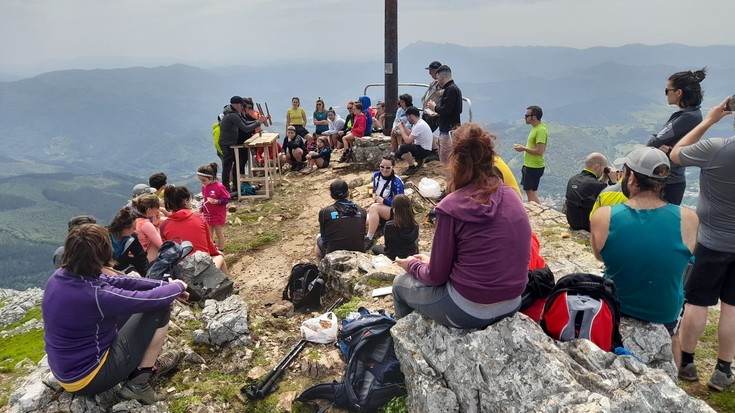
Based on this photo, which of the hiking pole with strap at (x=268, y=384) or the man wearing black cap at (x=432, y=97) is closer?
the hiking pole with strap at (x=268, y=384)

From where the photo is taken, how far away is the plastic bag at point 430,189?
10.9m

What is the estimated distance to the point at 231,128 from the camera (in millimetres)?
12766

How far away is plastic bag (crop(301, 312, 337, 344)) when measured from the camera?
5.26 metres

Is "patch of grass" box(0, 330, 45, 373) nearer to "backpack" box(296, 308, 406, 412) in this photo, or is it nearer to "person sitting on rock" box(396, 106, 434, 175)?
"backpack" box(296, 308, 406, 412)

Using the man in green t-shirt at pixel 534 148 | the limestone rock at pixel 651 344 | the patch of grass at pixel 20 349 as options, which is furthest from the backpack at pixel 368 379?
the man in green t-shirt at pixel 534 148

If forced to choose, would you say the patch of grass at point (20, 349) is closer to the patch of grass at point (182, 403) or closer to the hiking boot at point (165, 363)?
the hiking boot at point (165, 363)

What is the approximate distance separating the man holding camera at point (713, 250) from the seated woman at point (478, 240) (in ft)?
7.03

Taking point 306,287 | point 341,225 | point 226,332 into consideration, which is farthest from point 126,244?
point 341,225

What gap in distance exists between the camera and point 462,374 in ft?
11.7

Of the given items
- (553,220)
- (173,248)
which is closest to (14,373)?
(173,248)

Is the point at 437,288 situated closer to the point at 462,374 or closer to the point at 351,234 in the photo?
the point at 462,374

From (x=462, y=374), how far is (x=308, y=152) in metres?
13.0

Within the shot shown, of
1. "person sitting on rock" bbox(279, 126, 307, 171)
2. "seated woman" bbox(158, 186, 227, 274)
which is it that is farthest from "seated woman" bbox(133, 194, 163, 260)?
"person sitting on rock" bbox(279, 126, 307, 171)

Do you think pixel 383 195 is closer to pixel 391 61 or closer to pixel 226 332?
pixel 226 332
